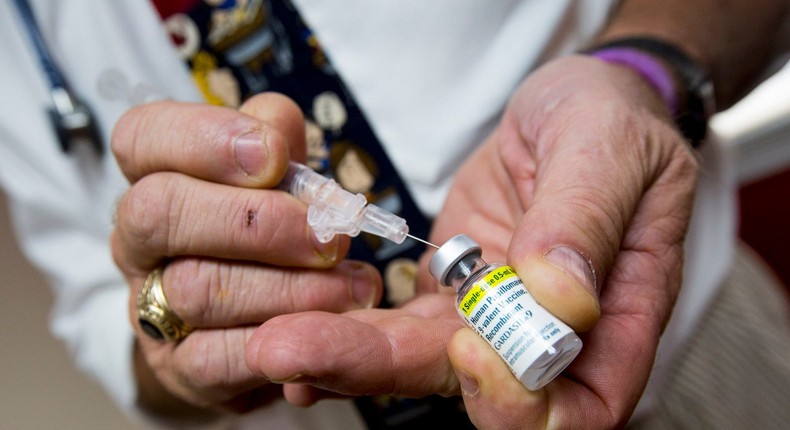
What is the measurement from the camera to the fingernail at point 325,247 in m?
0.54

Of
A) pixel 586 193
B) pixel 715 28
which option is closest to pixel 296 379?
pixel 586 193

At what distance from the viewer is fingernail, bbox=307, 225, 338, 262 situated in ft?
1.78

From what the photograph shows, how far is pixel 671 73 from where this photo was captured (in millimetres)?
685

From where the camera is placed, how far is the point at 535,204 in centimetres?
47

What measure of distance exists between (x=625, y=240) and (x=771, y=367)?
54cm

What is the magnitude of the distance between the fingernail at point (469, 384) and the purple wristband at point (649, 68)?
1.39 ft

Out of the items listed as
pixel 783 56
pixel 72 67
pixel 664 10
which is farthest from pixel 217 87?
pixel 783 56

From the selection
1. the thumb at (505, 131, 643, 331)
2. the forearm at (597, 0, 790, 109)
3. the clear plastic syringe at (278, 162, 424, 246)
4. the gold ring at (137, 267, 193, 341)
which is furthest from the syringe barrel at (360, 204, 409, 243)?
the forearm at (597, 0, 790, 109)

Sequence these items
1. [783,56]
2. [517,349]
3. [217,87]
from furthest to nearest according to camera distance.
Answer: [783,56], [217,87], [517,349]

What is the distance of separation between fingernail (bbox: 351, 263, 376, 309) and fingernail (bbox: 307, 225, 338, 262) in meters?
0.03

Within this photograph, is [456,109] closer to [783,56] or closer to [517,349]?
[517,349]

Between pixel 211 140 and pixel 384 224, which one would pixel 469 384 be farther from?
pixel 211 140

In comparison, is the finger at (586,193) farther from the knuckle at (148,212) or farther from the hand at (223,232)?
the knuckle at (148,212)

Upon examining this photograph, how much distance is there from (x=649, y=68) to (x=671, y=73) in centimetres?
3
